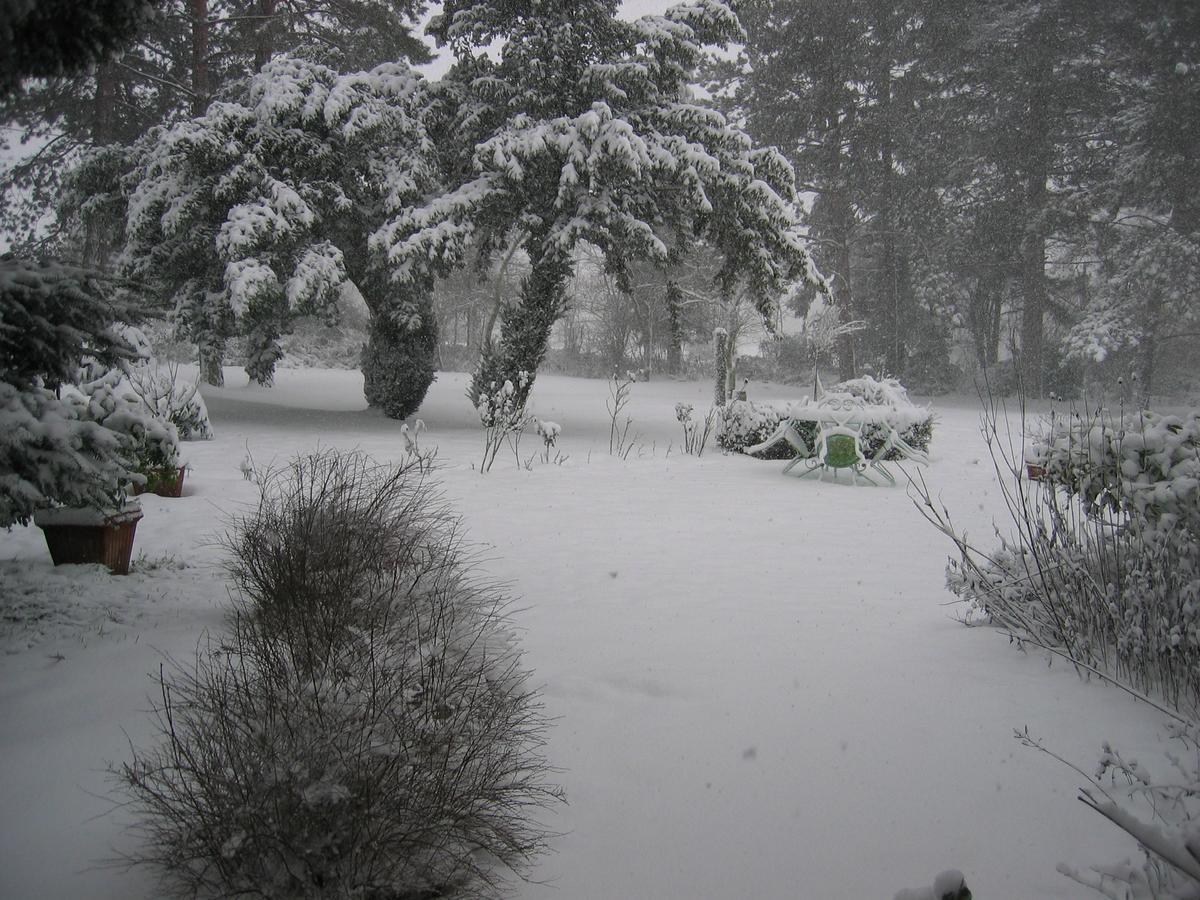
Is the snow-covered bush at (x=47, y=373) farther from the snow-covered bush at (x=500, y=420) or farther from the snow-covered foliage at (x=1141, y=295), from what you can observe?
the snow-covered foliage at (x=1141, y=295)

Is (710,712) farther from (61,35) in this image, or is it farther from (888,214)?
(888,214)

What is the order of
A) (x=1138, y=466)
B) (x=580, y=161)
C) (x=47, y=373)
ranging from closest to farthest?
(x=47, y=373) → (x=1138, y=466) → (x=580, y=161)

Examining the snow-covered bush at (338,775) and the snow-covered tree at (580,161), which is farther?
the snow-covered tree at (580,161)

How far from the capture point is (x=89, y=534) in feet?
12.4

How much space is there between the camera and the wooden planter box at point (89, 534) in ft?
12.1

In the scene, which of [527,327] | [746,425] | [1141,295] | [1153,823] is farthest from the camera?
[1141,295]

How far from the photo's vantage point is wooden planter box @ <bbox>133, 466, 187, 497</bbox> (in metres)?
5.87

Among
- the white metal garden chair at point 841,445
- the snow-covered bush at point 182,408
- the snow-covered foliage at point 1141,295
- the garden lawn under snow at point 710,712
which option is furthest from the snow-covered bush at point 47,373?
the snow-covered foliage at point 1141,295

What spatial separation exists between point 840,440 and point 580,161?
17.0ft

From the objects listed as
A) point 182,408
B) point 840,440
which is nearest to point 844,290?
point 840,440

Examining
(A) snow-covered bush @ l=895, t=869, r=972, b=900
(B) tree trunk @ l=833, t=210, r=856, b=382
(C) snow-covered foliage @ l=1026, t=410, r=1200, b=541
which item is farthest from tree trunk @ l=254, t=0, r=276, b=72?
(A) snow-covered bush @ l=895, t=869, r=972, b=900

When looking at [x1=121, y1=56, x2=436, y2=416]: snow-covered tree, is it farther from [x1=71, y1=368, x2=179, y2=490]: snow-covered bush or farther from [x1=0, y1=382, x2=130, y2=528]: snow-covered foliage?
[x1=0, y1=382, x2=130, y2=528]: snow-covered foliage

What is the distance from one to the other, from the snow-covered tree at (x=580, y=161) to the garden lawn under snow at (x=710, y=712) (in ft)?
20.8

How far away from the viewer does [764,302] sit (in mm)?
12109
